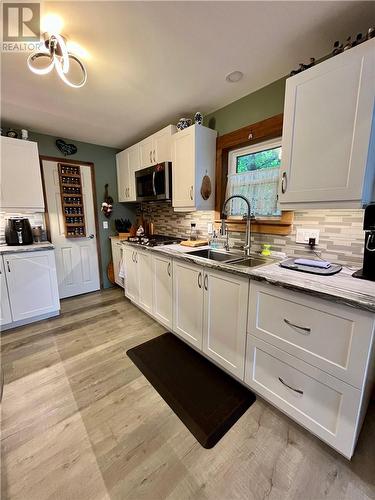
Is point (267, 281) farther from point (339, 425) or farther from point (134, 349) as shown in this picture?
Answer: point (134, 349)

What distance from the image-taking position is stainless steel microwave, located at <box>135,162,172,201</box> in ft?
7.95

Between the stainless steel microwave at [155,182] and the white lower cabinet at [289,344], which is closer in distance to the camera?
the white lower cabinet at [289,344]

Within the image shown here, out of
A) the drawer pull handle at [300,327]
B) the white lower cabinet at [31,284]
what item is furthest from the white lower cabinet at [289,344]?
the white lower cabinet at [31,284]

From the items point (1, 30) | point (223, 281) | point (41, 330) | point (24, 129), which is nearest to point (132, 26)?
point (1, 30)

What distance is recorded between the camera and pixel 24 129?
2.67 meters

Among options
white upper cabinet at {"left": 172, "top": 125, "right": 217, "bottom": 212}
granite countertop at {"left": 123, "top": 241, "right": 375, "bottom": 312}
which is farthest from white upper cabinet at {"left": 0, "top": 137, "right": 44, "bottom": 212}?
granite countertop at {"left": 123, "top": 241, "right": 375, "bottom": 312}

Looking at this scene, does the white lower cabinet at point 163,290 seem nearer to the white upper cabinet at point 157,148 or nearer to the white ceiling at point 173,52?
the white upper cabinet at point 157,148

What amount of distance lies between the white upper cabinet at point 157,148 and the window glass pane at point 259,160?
2.66ft

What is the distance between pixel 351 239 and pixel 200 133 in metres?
1.63

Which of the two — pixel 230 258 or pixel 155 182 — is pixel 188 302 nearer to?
pixel 230 258

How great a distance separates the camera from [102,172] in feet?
11.2

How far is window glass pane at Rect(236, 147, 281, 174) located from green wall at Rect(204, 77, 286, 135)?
0.92 feet

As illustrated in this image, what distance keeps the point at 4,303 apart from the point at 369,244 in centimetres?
335

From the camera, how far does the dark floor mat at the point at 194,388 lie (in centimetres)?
133
